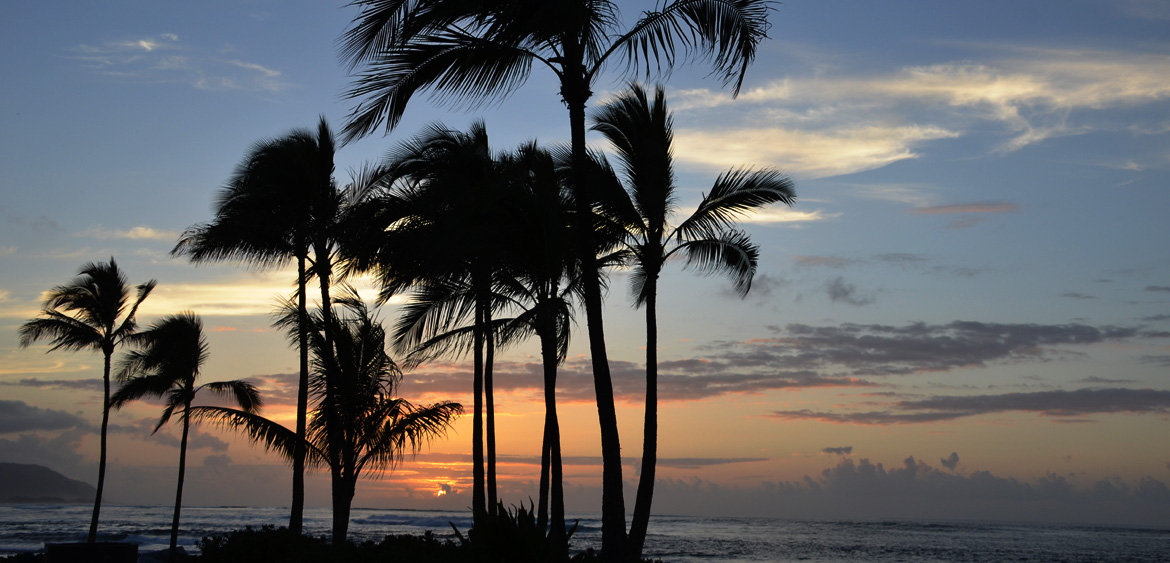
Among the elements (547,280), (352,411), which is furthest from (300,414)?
(547,280)

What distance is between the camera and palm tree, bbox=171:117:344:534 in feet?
58.1

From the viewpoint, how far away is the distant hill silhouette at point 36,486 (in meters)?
175

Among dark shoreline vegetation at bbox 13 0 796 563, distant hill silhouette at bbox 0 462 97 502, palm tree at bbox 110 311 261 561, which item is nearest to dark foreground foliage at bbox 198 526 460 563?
dark shoreline vegetation at bbox 13 0 796 563

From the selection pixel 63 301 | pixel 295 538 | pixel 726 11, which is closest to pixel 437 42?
pixel 726 11

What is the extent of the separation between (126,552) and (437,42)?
322 inches

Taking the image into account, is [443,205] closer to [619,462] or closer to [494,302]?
[494,302]

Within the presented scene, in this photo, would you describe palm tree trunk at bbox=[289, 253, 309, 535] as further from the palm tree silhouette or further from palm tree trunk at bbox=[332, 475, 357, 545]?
the palm tree silhouette

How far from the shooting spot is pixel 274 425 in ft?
61.3

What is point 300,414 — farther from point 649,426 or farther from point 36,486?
point 36,486

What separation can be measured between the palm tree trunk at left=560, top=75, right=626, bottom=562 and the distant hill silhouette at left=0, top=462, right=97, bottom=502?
194303 mm

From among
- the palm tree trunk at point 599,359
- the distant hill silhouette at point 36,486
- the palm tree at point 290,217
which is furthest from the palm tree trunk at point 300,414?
the distant hill silhouette at point 36,486

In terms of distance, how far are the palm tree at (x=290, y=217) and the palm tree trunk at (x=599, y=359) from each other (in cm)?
982

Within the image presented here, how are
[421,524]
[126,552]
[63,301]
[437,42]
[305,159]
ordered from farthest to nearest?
1. [421,524]
2. [63,301]
3. [305,159]
4. [126,552]
5. [437,42]

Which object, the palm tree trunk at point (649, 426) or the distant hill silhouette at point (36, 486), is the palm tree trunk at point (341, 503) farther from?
the distant hill silhouette at point (36, 486)
